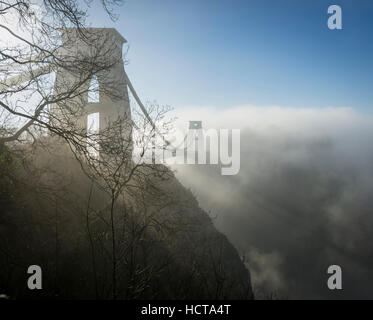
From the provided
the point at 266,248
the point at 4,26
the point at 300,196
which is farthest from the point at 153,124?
the point at 300,196

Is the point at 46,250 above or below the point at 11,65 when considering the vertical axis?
below

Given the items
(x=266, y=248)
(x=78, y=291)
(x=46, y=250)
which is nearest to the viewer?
(x=78, y=291)

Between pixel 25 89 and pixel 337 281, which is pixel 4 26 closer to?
pixel 25 89

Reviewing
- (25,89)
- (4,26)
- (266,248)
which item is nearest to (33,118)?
(25,89)

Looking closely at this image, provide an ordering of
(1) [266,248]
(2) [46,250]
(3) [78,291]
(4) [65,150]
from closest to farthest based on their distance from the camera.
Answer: (3) [78,291]
(2) [46,250]
(4) [65,150]
(1) [266,248]

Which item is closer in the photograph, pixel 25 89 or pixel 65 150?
pixel 25 89
